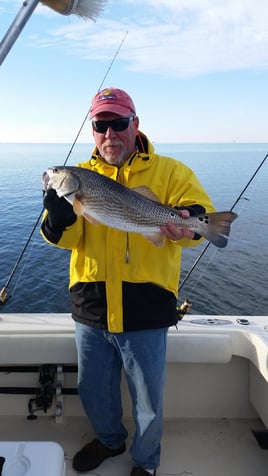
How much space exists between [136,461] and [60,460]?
169cm

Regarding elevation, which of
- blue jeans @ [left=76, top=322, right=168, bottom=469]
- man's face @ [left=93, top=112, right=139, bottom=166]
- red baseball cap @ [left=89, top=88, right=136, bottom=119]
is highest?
red baseball cap @ [left=89, top=88, right=136, bottom=119]

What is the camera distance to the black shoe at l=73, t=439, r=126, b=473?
3381 mm

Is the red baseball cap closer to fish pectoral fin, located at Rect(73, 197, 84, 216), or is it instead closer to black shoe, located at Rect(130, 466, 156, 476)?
fish pectoral fin, located at Rect(73, 197, 84, 216)

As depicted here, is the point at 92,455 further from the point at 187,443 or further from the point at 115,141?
the point at 115,141

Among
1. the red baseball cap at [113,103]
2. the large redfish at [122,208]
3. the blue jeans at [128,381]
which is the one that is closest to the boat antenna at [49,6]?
the red baseball cap at [113,103]

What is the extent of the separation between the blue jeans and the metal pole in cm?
200

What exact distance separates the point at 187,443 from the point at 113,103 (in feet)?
9.92

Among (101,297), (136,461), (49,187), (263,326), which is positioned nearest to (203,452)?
(136,461)

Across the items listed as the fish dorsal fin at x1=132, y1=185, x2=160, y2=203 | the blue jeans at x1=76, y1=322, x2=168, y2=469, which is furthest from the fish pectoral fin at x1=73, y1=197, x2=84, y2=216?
the blue jeans at x1=76, y1=322, x2=168, y2=469

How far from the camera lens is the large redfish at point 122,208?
2.83m

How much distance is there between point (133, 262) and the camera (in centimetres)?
294

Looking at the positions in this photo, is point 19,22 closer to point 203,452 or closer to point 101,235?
point 101,235

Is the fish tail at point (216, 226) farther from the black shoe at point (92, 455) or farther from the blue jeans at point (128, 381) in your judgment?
the black shoe at point (92, 455)

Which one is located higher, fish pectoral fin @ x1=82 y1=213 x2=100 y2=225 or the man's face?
the man's face
